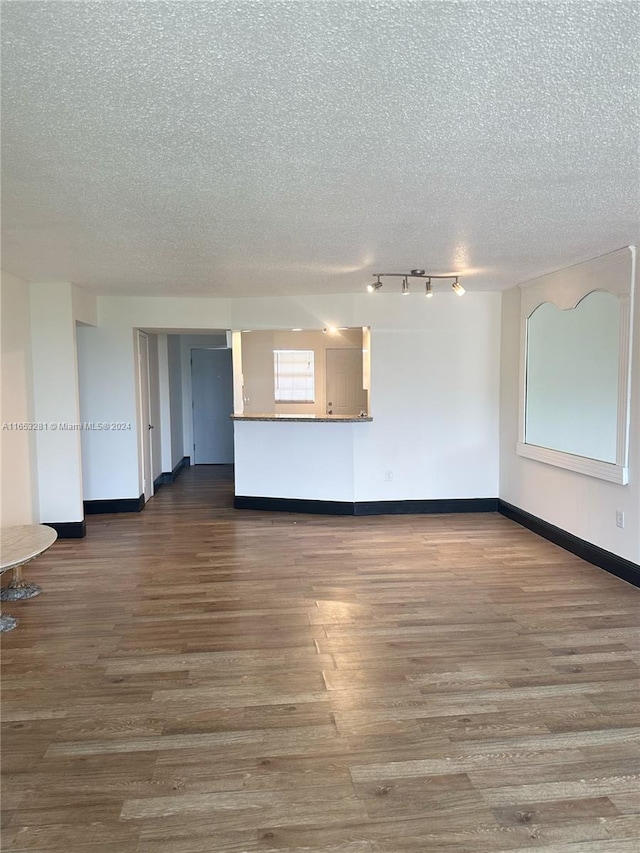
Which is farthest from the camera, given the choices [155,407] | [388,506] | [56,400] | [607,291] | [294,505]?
[155,407]

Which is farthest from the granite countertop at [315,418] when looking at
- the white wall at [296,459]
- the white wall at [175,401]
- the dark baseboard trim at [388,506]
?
the white wall at [175,401]

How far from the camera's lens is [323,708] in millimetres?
2418

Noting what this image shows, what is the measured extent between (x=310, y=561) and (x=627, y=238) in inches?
131

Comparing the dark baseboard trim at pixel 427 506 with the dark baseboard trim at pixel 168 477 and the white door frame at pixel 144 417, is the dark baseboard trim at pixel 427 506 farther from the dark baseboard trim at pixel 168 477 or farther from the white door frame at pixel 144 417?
the dark baseboard trim at pixel 168 477

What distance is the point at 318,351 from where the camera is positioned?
26.9 feet

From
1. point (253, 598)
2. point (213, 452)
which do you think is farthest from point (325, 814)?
point (213, 452)

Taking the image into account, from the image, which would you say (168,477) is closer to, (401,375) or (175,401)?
(175,401)

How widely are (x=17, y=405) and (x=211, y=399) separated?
192 inches

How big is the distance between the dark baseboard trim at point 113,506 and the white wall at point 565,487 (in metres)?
4.19

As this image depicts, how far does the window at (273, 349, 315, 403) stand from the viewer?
26.7 ft

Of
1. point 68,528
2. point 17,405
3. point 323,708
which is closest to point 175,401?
point 68,528

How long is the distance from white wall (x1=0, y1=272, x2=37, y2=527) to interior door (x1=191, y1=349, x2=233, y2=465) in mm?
4521

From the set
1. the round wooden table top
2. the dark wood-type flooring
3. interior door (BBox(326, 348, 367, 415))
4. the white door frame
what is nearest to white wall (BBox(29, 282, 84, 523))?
the dark wood-type flooring

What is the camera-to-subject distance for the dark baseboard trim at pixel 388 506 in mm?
5910
